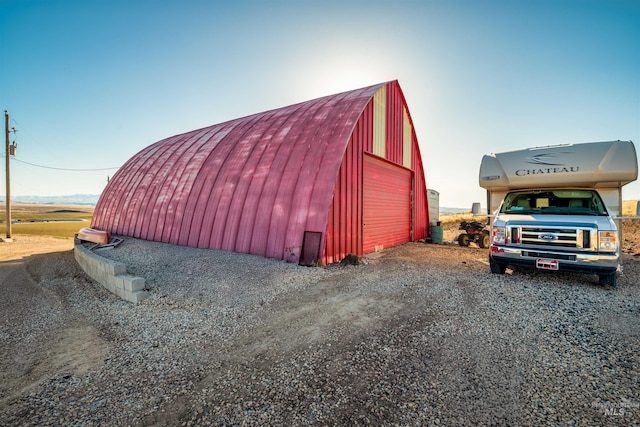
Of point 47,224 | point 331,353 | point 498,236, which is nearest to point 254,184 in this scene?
point 331,353

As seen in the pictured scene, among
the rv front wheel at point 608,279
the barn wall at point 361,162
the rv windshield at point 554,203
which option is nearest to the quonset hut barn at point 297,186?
the barn wall at point 361,162

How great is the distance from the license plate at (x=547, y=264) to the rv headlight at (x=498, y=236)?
885 mm

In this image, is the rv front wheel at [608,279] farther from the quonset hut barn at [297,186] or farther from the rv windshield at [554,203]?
the quonset hut barn at [297,186]

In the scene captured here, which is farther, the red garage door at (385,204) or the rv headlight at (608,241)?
the red garage door at (385,204)

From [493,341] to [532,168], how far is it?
22.0 feet

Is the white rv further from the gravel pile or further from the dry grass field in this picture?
the dry grass field

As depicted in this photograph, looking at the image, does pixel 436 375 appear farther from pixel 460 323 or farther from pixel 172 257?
pixel 172 257

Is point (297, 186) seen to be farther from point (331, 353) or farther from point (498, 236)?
point (331, 353)

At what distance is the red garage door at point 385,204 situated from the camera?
1177 cm

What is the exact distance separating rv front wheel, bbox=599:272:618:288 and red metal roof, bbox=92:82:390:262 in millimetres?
7028

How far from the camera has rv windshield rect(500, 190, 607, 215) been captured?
7.55m

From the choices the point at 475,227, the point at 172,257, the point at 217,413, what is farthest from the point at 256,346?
the point at 475,227

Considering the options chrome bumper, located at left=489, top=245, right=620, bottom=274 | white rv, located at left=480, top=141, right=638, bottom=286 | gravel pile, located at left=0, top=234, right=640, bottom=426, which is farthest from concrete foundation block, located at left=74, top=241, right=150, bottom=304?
Result: chrome bumper, located at left=489, top=245, right=620, bottom=274

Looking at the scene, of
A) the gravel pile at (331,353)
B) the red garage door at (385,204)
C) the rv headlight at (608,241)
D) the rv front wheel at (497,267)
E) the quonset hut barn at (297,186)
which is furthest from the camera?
the red garage door at (385,204)
